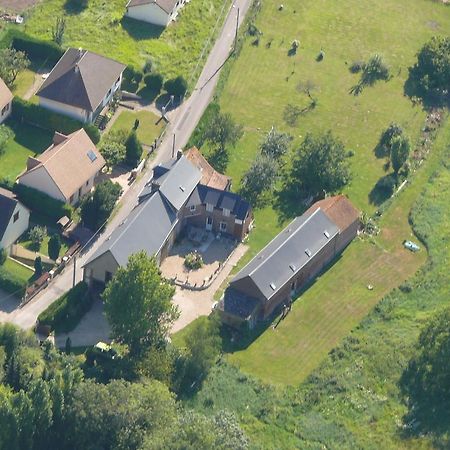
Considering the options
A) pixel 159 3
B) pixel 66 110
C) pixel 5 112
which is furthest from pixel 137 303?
pixel 159 3

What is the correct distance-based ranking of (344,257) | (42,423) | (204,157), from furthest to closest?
(204,157) → (344,257) → (42,423)

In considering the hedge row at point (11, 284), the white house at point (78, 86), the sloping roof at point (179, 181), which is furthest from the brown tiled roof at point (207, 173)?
the hedge row at point (11, 284)

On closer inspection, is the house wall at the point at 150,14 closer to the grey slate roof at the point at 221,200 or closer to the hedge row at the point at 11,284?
the grey slate roof at the point at 221,200

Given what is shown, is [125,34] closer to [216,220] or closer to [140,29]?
[140,29]

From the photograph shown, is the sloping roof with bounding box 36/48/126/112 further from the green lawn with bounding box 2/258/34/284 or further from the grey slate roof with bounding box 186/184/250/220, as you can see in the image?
the green lawn with bounding box 2/258/34/284

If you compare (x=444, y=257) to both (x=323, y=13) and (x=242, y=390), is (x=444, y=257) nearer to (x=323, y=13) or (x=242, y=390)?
(x=242, y=390)

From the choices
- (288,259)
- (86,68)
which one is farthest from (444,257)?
(86,68)
